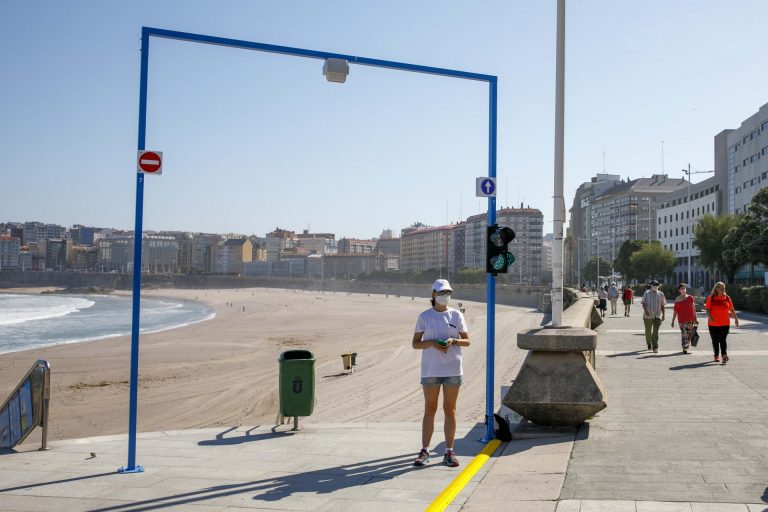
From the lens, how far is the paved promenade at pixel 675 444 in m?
5.04

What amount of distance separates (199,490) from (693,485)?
386cm

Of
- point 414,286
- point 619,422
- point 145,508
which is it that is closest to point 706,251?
point 619,422

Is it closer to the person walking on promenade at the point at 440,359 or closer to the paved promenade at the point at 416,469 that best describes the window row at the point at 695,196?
the paved promenade at the point at 416,469

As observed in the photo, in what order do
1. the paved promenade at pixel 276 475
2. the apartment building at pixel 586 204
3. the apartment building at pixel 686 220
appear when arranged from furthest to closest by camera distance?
1. the apartment building at pixel 586 204
2. the apartment building at pixel 686 220
3. the paved promenade at pixel 276 475

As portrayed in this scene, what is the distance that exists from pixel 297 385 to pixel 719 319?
8719mm

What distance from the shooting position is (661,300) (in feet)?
53.5

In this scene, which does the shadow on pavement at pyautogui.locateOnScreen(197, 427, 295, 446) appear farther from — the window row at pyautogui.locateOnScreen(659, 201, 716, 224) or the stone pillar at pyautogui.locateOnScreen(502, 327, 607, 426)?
the window row at pyautogui.locateOnScreen(659, 201, 716, 224)

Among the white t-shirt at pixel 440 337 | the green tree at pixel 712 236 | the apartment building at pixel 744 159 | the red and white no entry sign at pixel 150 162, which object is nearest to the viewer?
the white t-shirt at pixel 440 337

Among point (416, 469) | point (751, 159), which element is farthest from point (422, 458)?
point (751, 159)

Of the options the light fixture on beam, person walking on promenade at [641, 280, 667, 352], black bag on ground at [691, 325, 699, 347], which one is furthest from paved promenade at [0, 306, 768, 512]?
black bag on ground at [691, 325, 699, 347]

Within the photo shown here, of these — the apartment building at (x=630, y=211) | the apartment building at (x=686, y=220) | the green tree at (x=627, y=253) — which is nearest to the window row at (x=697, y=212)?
the apartment building at (x=686, y=220)

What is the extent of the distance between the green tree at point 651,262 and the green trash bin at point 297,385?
275 ft

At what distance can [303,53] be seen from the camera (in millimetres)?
7629

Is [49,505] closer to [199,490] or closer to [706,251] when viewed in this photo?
[199,490]
